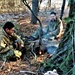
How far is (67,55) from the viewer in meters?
5.19

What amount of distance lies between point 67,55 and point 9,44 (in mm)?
1774

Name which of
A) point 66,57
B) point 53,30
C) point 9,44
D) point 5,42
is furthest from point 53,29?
point 66,57

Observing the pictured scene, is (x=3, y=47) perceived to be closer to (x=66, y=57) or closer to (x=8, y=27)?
(x=8, y=27)

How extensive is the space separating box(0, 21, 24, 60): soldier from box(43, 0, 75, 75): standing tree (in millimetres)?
1013

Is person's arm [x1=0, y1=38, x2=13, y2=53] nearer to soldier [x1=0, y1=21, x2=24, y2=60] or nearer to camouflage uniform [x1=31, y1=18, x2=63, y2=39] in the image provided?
soldier [x1=0, y1=21, x2=24, y2=60]

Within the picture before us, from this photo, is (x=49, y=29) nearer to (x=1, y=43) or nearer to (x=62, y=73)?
(x=1, y=43)

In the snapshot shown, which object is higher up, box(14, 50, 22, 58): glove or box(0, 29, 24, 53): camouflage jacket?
box(0, 29, 24, 53): camouflage jacket

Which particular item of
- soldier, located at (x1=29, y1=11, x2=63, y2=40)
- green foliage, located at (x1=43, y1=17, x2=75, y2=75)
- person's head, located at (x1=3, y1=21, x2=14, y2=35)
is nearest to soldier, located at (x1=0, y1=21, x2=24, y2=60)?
person's head, located at (x1=3, y1=21, x2=14, y2=35)

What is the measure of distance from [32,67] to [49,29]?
9.05 feet

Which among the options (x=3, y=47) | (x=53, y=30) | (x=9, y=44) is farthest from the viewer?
(x=53, y=30)

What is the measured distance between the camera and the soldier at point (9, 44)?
6301mm

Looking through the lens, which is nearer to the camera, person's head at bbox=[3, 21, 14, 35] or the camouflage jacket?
person's head at bbox=[3, 21, 14, 35]

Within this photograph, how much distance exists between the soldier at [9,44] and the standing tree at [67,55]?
1013 millimetres

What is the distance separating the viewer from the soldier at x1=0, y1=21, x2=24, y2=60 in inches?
248
